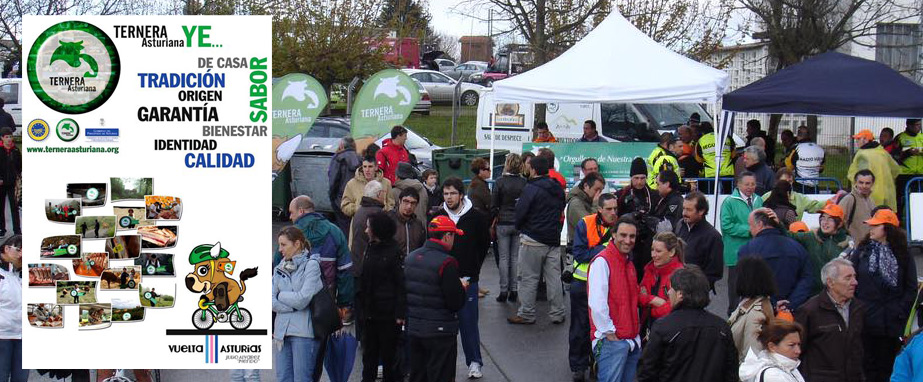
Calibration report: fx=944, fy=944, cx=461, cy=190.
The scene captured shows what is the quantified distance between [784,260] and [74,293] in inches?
216

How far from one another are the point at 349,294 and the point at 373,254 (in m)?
0.44

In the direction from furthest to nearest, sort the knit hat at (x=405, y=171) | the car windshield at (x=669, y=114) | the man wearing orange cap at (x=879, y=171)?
the car windshield at (x=669, y=114) → the man wearing orange cap at (x=879, y=171) → the knit hat at (x=405, y=171)

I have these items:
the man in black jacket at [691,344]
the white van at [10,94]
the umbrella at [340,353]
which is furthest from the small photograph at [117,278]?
the white van at [10,94]

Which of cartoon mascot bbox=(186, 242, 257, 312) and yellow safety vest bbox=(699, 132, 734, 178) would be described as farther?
yellow safety vest bbox=(699, 132, 734, 178)

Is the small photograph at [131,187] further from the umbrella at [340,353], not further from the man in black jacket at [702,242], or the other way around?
the man in black jacket at [702,242]

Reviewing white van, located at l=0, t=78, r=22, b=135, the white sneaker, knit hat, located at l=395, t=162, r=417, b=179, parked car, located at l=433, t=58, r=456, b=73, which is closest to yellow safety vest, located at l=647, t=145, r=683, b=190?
→ knit hat, located at l=395, t=162, r=417, b=179

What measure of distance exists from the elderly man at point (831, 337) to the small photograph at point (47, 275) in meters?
4.20

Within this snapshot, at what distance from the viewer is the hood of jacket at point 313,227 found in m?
7.13

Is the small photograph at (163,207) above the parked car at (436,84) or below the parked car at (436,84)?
below

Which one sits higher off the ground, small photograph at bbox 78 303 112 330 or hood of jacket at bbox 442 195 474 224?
small photograph at bbox 78 303 112 330

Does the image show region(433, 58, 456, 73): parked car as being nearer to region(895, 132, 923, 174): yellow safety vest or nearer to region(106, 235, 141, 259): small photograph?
region(895, 132, 923, 174): yellow safety vest

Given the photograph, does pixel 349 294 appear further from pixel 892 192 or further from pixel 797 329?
Answer: pixel 892 192

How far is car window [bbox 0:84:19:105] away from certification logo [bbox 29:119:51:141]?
26915mm

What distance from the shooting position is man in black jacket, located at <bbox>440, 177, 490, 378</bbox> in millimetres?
8062
